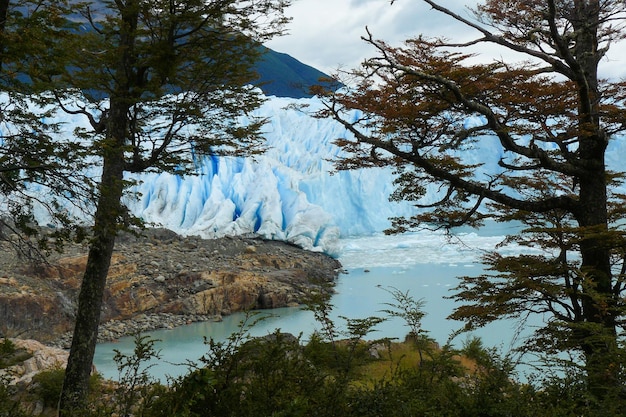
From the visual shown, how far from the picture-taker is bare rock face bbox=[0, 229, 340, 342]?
484 inches

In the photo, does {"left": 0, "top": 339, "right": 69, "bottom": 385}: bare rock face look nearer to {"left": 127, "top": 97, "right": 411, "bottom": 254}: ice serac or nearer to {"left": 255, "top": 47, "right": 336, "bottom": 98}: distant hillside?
{"left": 127, "top": 97, "right": 411, "bottom": 254}: ice serac

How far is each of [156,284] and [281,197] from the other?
6874 mm

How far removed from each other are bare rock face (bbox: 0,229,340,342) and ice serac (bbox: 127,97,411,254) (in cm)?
151

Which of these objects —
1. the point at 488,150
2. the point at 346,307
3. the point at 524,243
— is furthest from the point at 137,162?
the point at 488,150

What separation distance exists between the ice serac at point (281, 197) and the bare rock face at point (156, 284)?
1.51 m

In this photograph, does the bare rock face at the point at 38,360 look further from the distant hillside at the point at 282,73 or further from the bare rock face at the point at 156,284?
the distant hillside at the point at 282,73

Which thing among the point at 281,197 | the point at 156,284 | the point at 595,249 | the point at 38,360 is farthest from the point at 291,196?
the point at 595,249

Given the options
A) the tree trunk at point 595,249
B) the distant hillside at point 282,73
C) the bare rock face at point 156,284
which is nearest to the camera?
the tree trunk at point 595,249

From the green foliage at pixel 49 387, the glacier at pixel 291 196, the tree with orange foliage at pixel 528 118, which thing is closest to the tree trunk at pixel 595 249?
the tree with orange foliage at pixel 528 118

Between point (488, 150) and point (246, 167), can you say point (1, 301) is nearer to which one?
point (246, 167)

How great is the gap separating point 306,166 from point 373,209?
321 centimetres

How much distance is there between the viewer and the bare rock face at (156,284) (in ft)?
40.4

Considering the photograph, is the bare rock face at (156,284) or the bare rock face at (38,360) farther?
the bare rock face at (156,284)

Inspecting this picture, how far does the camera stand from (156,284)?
14648 millimetres
